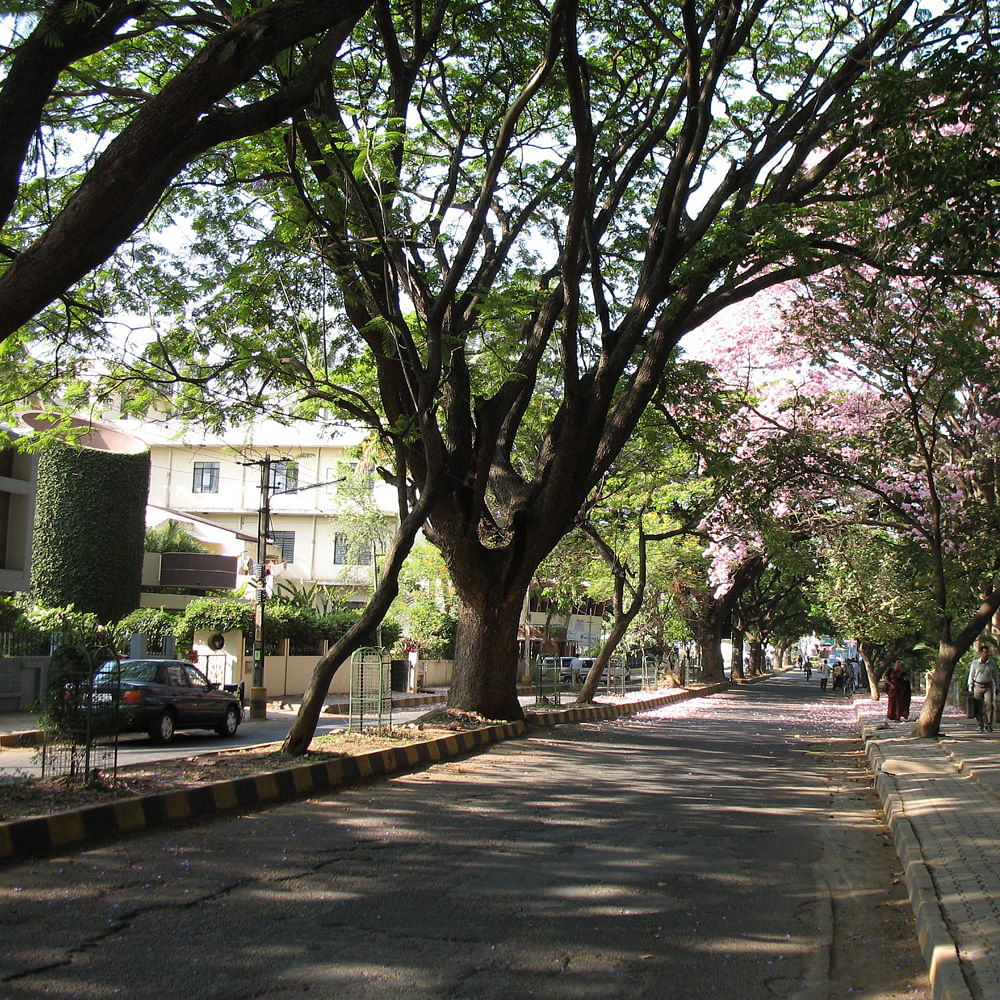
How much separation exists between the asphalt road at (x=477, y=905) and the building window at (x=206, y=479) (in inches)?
1885

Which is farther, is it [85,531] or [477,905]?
[85,531]

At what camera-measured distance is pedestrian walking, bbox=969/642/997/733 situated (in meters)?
19.3

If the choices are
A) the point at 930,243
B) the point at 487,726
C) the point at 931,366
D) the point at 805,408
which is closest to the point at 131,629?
the point at 487,726

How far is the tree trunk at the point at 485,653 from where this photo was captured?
15930 millimetres

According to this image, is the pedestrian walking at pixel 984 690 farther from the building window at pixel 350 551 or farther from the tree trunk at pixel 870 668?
the building window at pixel 350 551

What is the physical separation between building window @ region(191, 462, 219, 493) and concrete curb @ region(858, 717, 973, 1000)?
162ft

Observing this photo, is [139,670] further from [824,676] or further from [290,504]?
[824,676]

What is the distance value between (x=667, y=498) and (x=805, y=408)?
261 inches

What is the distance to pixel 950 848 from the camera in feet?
23.4

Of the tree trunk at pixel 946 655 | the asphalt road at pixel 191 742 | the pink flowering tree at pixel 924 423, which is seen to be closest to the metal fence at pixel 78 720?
the asphalt road at pixel 191 742

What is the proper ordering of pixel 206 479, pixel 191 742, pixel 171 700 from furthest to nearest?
pixel 206 479
pixel 191 742
pixel 171 700

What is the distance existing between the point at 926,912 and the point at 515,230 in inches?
479

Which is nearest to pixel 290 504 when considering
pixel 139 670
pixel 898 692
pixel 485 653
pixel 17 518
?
pixel 17 518

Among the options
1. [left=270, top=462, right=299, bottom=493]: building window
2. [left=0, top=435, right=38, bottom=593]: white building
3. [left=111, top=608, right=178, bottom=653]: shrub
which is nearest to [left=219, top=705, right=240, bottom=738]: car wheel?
[left=0, top=435, right=38, bottom=593]: white building
